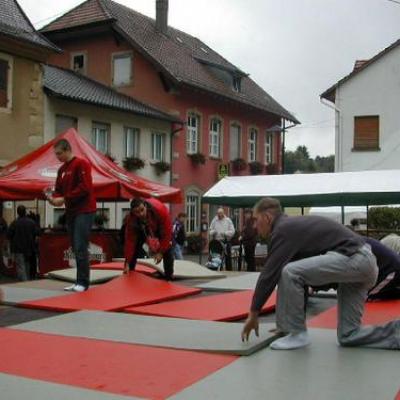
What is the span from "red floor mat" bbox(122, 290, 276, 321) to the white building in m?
22.7

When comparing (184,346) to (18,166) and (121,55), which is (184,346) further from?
(121,55)

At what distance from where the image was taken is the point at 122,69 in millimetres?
29281

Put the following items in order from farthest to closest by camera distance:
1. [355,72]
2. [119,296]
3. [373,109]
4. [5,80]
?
[373,109], [355,72], [5,80], [119,296]

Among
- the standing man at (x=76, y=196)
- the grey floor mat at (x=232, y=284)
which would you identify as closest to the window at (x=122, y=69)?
the grey floor mat at (x=232, y=284)

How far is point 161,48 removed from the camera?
30.7 metres

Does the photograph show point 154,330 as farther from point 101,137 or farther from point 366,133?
point 366,133

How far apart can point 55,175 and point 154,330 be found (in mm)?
8168

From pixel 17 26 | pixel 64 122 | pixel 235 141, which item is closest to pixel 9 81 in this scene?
pixel 17 26

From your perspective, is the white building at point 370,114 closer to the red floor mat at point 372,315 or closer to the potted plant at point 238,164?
the potted plant at point 238,164

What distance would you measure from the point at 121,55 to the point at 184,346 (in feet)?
83.5

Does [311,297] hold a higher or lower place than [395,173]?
lower

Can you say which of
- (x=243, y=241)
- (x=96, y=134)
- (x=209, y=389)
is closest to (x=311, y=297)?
(x=209, y=389)

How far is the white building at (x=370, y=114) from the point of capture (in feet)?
94.3

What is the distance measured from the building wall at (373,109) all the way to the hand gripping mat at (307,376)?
83.2ft
